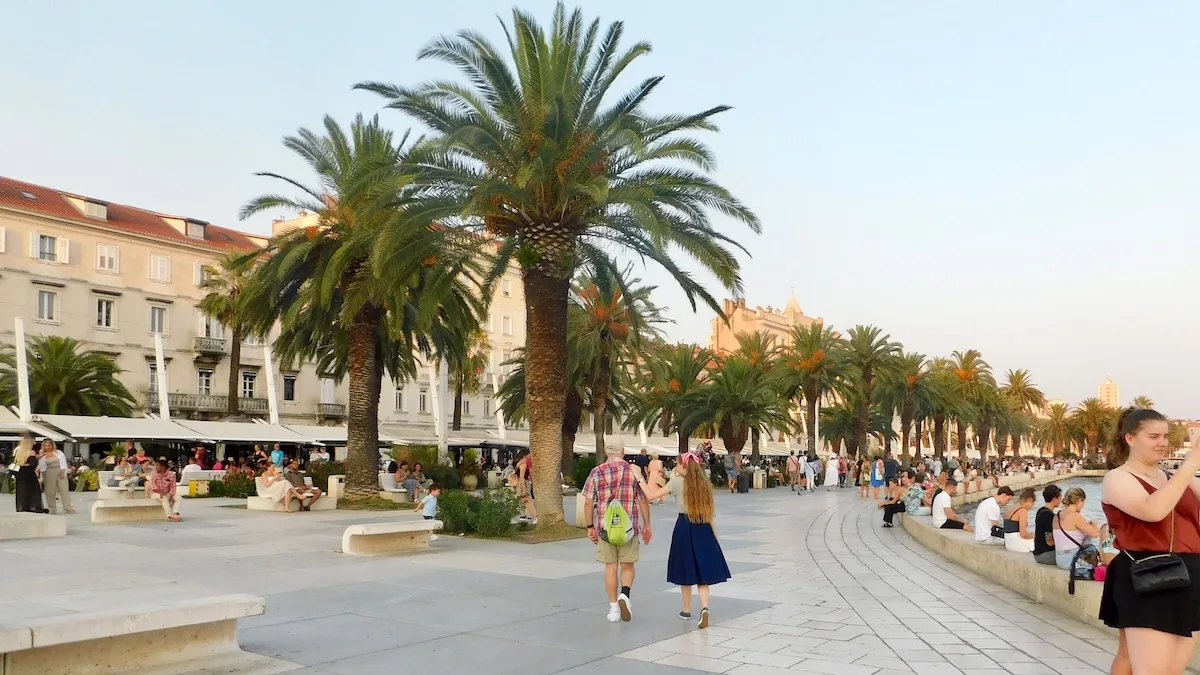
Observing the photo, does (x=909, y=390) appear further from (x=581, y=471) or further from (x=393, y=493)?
(x=393, y=493)

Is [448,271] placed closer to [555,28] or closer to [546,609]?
[555,28]

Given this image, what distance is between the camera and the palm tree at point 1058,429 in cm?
11019

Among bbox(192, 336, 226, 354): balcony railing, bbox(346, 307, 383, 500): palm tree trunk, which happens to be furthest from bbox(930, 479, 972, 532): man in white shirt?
bbox(192, 336, 226, 354): balcony railing

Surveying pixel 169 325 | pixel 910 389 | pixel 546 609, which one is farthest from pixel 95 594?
pixel 910 389

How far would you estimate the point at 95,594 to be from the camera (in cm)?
970

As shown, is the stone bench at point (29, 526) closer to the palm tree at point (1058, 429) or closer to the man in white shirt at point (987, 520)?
the man in white shirt at point (987, 520)

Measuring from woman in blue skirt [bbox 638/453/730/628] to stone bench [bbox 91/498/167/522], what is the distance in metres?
14.3

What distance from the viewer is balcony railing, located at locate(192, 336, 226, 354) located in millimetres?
52812

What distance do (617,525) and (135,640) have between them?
4053 millimetres

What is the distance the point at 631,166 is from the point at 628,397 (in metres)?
23.2

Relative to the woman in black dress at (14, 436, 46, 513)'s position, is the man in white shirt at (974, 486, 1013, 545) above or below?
below

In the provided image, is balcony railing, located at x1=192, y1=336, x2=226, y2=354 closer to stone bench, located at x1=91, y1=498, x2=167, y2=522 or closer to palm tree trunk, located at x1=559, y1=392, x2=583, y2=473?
palm tree trunk, located at x1=559, y1=392, x2=583, y2=473

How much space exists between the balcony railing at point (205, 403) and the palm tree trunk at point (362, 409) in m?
30.1

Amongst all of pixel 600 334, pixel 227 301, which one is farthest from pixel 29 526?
pixel 227 301
